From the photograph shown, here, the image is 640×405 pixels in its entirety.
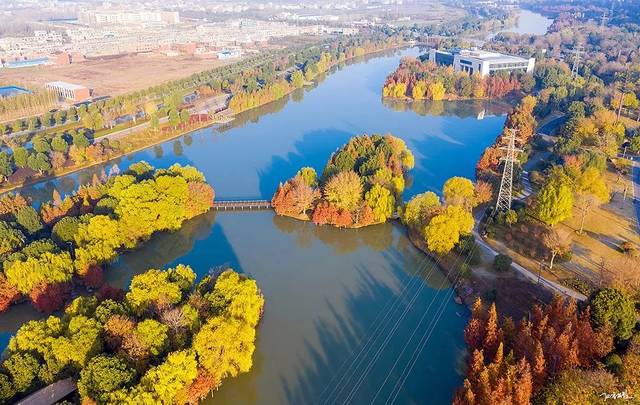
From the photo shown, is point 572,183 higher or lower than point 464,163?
higher

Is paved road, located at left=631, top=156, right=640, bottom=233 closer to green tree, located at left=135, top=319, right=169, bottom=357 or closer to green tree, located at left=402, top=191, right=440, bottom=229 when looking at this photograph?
green tree, located at left=402, top=191, right=440, bottom=229

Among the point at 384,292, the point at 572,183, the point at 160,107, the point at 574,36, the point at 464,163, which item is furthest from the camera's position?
Answer: the point at 574,36

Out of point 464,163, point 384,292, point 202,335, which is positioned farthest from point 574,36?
point 202,335

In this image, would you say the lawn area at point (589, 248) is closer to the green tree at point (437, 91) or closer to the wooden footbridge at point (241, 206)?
the wooden footbridge at point (241, 206)

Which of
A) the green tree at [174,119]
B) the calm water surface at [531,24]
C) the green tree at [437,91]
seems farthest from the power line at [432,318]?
the calm water surface at [531,24]

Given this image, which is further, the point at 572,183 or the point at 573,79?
the point at 573,79

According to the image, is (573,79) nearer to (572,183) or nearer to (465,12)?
(572,183)

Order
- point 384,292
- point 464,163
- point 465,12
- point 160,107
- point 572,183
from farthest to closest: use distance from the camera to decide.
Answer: point 465,12 < point 160,107 < point 464,163 < point 572,183 < point 384,292
